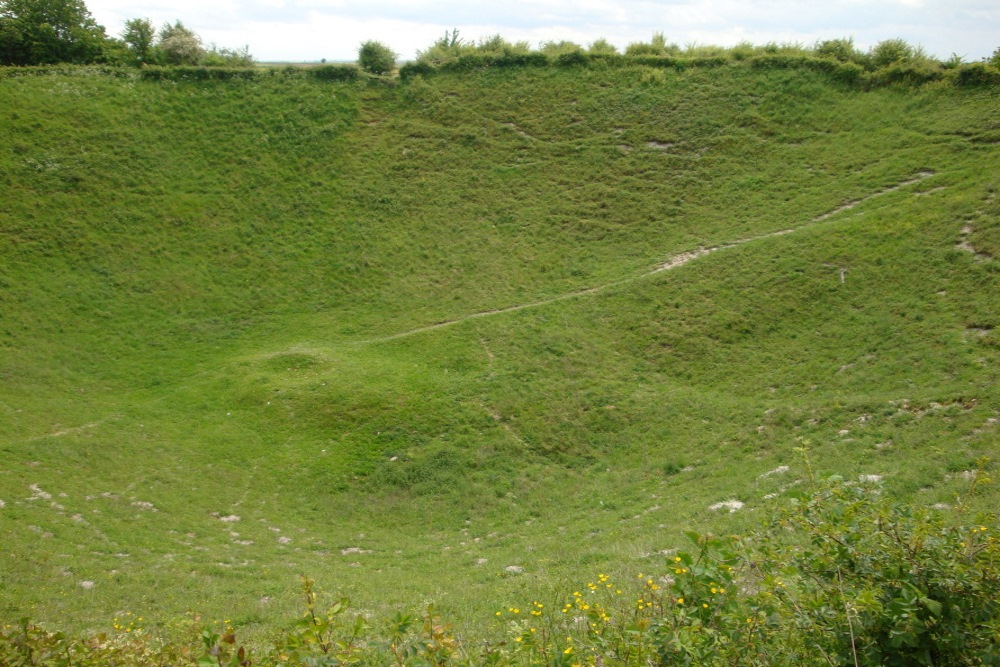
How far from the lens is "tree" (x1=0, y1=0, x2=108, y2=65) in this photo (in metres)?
46.8

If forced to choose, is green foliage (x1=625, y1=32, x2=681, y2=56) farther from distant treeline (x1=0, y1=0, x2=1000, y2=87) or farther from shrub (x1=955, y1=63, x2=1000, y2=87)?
shrub (x1=955, y1=63, x2=1000, y2=87)

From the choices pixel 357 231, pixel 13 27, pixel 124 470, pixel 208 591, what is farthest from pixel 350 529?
pixel 13 27

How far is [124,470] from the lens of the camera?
2212cm

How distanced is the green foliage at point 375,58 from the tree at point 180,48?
37.3ft

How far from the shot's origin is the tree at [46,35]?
46812 mm

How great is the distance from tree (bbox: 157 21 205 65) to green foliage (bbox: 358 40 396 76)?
1138cm

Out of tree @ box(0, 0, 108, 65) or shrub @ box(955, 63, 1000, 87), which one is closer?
shrub @ box(955, 63, 1000, 87)

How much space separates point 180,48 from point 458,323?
32717 mm

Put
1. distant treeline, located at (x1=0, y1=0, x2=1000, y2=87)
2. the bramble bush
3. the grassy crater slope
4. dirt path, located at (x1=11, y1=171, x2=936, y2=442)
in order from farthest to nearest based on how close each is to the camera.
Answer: distant treeline, located at (x1=0, y1=0, x2=1000, y2=87), dirt path, located at (x1=11, y1=171, x2=936, y2=442), the grassy crater slope, the bramble bush

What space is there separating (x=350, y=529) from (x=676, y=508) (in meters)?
9.62

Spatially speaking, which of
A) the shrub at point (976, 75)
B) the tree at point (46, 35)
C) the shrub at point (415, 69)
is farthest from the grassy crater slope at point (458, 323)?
the tree at point (46, 35)

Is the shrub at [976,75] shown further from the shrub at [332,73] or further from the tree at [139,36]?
the tree at [139,36]

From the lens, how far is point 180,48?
47969 millimetres

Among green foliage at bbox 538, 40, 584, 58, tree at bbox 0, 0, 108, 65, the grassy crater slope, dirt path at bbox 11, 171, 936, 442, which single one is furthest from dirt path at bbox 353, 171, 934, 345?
tree at bbox 0, 0, 108, 65
